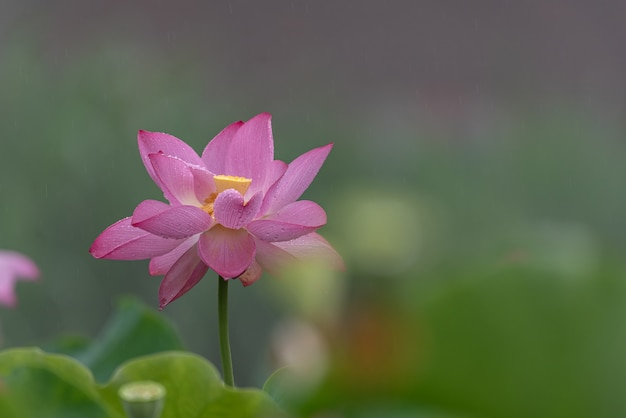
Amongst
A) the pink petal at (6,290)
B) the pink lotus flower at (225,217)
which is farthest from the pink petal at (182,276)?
the pink petal at (6,290)

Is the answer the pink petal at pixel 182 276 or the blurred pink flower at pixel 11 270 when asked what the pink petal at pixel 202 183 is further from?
the blurred pink flower at pixel 11 270

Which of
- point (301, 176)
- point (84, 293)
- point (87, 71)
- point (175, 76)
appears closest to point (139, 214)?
point (301, 176)

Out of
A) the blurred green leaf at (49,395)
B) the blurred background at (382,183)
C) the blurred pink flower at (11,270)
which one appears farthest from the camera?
the blurred pink flower at (11,270)

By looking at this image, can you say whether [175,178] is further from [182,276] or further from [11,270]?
[11,270]

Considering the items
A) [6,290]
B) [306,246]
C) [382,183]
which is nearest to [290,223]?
[306,246]

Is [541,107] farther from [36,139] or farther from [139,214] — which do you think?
→ [139,214]

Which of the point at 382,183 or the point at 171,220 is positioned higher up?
the point at 171,220
